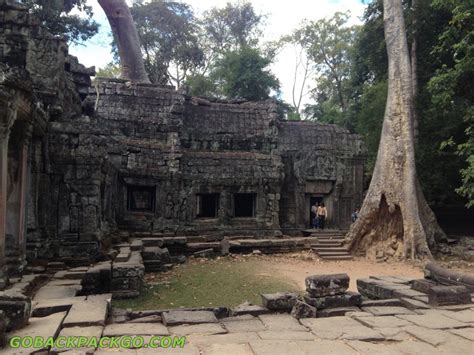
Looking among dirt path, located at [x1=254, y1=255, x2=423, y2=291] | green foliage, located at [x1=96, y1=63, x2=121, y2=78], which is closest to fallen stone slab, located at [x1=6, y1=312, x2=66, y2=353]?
dirt path, located at [x1=254, y1=255, x2=423, y2=291]

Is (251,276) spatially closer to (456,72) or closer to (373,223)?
(373,223)

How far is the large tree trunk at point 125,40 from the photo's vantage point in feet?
74.1

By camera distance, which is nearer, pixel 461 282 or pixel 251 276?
pixel 461 282

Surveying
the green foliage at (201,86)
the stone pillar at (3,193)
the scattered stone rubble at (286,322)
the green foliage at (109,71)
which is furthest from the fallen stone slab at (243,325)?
the green foliage at (109,71)

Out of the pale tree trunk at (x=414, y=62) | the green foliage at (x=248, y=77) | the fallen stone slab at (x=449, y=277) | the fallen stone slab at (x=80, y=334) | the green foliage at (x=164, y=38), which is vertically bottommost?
the fallen stone slab at (x=80, y=334)

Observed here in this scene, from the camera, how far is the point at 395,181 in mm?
13023

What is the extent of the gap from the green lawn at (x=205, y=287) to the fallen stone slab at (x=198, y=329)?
2182 mm

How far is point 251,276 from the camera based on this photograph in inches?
380

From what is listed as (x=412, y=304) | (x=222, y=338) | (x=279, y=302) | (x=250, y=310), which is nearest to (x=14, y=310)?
(x=222, y=338)

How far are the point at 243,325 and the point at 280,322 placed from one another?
18.3 inches

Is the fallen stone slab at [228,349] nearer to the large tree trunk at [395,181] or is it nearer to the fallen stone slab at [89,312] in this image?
the fallen stone slab at [89,312]

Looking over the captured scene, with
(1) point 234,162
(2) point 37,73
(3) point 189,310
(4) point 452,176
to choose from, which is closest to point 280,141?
(1) point 234,162

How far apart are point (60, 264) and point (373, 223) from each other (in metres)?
9.76

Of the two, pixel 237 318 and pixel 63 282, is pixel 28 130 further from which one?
pixel 237 318
